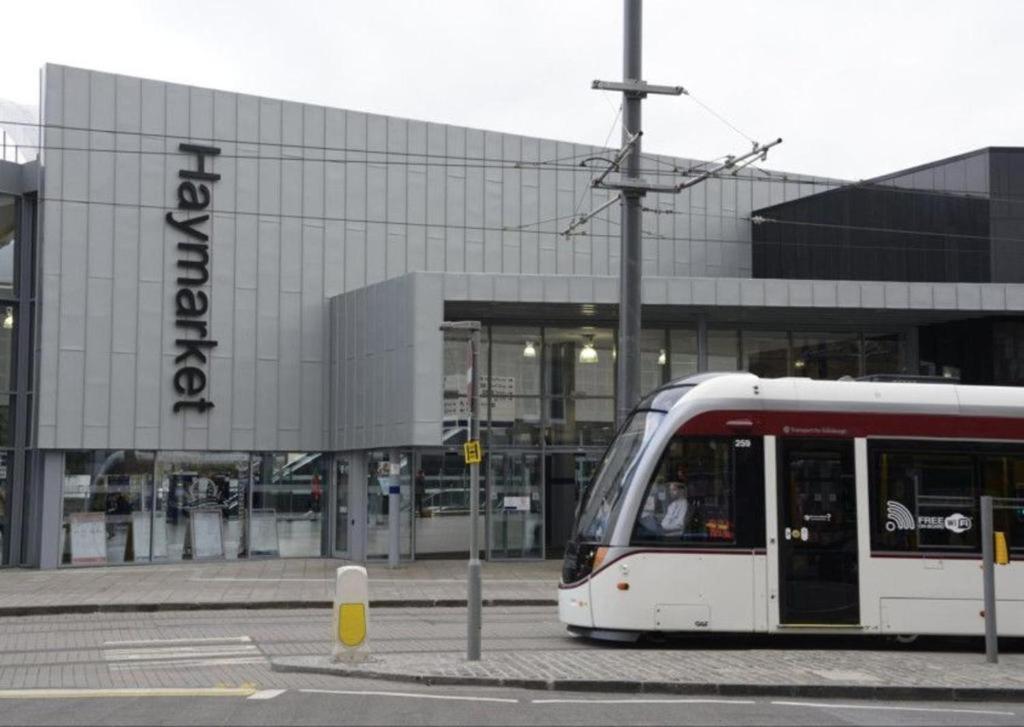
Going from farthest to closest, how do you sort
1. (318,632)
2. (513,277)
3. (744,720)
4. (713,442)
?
1. (513,277)
2. (318,632)
3. (713,442)
4. (744,720)

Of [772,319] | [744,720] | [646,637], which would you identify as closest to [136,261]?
[772,319]

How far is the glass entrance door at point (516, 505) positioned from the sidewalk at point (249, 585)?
550 mm

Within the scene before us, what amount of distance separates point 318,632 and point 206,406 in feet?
47.2

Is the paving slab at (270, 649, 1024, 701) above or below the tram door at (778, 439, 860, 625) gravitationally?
below

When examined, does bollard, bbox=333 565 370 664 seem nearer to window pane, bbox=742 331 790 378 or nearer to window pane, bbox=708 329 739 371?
window pane, bbox=708 329 739 371

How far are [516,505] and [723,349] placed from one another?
6323mm

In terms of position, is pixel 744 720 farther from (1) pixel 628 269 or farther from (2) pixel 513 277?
(2) pixel 513 277

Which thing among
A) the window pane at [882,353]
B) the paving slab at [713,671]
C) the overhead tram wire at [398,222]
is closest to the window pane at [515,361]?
the overhead tram wire at [398,222]

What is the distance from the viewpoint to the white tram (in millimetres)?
15727

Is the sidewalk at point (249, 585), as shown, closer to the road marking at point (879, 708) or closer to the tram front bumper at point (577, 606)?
the tram front bumper at point (577, 606)

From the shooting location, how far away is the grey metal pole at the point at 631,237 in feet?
63.7

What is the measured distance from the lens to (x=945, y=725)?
11172mm

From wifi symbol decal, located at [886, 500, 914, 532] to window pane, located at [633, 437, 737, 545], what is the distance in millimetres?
1912

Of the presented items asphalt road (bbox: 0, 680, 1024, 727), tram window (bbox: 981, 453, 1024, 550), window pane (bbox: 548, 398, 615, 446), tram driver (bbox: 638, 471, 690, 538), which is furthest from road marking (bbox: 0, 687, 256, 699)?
window pane (bbox: 548, 398, 615, 446)
